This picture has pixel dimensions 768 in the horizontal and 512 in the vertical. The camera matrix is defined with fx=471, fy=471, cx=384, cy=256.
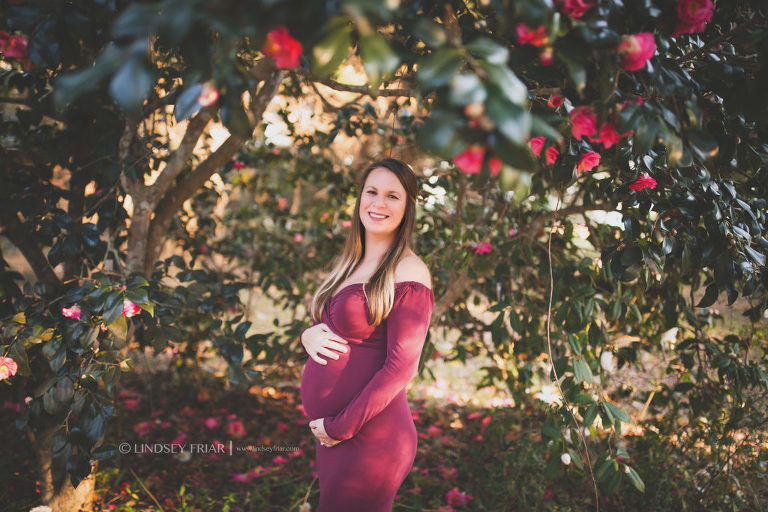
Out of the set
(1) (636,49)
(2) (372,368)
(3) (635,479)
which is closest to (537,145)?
(1) (636,49)

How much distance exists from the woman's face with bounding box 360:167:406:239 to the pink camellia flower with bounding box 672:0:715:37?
1.03 m

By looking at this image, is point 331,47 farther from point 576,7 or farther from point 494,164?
point 576,7

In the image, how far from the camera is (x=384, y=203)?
1.78m

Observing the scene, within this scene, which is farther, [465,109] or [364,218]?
[364,218]

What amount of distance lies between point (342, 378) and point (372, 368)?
11 cm

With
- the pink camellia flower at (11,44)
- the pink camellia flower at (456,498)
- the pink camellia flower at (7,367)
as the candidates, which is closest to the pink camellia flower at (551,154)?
the pink camellia flower at (11,44)

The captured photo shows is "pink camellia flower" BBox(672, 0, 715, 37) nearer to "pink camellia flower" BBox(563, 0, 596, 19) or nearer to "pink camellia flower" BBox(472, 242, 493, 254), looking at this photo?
"pink camellia flower" BBox(563, 0, 596, 19)

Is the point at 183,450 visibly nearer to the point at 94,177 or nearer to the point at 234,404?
the point at 234,404

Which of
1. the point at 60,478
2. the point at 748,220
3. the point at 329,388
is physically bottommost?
the point at 60,478

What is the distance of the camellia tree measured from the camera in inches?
25.7

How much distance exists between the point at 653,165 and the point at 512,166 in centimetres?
106

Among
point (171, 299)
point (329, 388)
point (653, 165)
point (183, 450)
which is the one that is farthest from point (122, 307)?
point (183, 450)

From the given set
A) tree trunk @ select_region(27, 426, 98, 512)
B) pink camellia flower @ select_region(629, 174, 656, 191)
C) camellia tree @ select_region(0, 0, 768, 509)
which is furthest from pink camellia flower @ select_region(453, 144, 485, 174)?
tree trunk @ select_region(27, 426, 98, 512)

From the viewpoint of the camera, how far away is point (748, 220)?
146 cm
